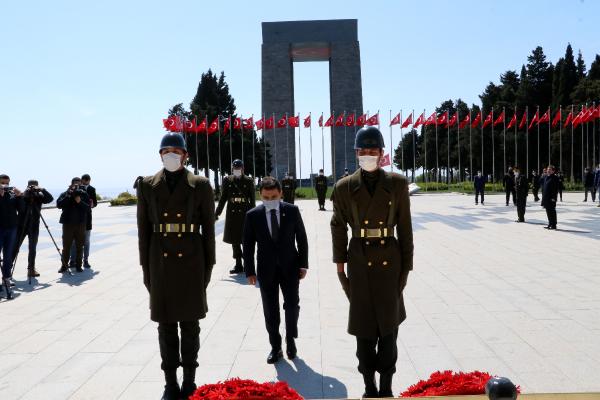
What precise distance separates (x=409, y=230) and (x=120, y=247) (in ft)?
38.9

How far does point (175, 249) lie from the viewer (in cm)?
426

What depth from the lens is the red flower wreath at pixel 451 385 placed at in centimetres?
287

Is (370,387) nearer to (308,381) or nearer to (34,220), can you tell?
(308,381)

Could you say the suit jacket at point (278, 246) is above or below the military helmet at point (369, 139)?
below

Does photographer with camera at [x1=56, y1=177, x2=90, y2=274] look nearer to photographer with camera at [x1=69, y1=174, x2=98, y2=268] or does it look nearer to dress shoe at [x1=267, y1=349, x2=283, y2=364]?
photographer with camera at [x1=69, y1=174, x2=98, y2=268]

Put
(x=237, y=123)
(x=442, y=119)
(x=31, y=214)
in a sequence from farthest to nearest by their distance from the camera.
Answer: (x=237, y=123) → (x=442, y=119) → (x=31, y=214)

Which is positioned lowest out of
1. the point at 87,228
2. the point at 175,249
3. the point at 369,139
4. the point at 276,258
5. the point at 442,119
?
the point at 87,228

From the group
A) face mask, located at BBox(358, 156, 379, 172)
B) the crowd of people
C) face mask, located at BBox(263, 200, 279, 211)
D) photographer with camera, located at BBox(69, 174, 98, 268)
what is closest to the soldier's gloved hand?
face mask, located at BBox(358, 156, 379, 172)

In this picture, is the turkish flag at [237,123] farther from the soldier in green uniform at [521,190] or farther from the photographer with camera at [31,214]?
the photographer with camera at [31,214]

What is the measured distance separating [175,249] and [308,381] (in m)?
1.56

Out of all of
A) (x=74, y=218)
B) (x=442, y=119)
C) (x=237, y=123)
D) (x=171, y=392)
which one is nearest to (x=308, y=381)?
(x=171, y=392)

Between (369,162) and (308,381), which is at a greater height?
(369,162)

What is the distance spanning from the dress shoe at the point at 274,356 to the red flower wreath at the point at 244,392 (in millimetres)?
2206

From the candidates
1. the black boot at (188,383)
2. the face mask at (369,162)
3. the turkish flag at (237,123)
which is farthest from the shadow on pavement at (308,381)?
the turkish flag at (237,123)
